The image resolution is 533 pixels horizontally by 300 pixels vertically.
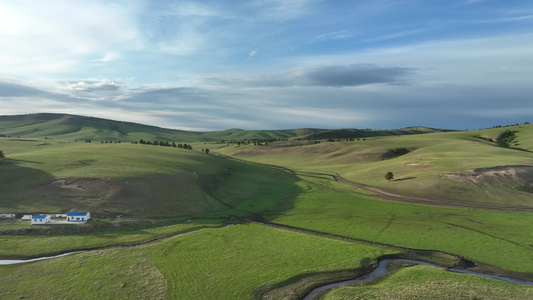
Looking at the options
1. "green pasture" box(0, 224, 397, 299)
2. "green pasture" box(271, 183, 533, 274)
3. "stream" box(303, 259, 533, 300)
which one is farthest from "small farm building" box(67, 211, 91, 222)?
"stream" box(303, 259, 533, 300)

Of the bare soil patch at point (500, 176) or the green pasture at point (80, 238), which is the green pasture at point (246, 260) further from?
the bare soil patch at point (500, 176)

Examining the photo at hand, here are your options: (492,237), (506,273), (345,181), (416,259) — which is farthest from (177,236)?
(345,181)

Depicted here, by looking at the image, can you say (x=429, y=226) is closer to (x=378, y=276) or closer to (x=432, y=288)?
(x=378, y=276)

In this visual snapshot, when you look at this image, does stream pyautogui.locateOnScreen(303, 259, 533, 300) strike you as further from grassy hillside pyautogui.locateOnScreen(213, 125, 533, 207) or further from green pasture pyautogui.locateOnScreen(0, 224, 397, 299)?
grassy hillside pyautogui.locateOnScreen(213, 125, 533, 207)

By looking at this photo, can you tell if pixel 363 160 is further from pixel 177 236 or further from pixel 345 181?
pixel 177 236

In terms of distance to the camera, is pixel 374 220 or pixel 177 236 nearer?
pixel 177 236

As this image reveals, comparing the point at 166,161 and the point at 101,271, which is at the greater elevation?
the point at 166,161
